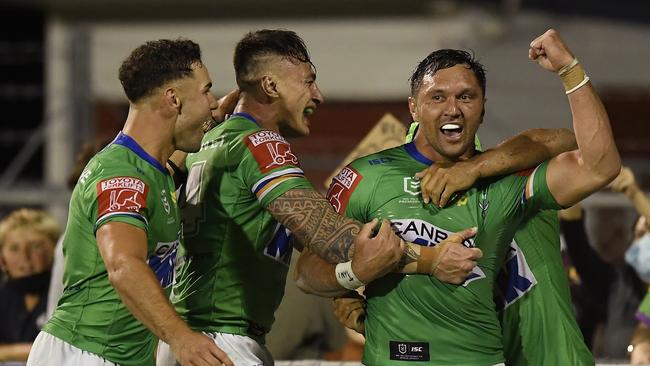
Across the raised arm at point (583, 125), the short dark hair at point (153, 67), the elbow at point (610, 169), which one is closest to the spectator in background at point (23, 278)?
the short dark hair at point (153, 67)

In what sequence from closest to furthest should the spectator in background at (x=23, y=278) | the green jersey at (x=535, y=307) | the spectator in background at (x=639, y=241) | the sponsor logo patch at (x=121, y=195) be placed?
the sponsor logo patch at (x=121, y=195)
the green jersey at (x=535, y=307)
the spectator in background at (x=639, y=241)
the spectator in background at (x=23, y=278)

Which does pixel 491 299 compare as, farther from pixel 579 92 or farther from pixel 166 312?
pixel 166 312

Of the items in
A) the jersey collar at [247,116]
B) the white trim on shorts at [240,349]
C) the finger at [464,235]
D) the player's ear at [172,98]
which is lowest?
the white trim on shorts at [240,349]

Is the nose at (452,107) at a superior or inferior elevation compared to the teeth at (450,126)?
superior

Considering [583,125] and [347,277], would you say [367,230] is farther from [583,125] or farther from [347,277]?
[583,125]

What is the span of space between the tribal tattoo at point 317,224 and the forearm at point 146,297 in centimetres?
58

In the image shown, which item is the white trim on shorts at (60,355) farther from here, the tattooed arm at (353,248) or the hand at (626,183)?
the hand at (626,183)

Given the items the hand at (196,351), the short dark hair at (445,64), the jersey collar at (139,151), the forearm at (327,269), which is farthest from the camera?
the short dark hair at (445,64)

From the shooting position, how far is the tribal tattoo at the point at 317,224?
422cm

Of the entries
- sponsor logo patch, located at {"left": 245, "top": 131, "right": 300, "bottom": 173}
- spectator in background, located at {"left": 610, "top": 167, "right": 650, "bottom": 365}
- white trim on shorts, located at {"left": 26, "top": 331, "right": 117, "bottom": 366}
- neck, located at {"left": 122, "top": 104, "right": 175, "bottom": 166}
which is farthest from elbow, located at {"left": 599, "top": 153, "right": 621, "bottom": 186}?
spectator in background, located at {"left": 610, "top": 167, "right": 650, "bottom": 365}

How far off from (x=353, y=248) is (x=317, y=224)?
0.53ft

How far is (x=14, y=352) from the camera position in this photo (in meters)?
6.74

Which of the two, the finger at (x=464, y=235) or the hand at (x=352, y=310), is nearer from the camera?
Result: the finger at (x=464, y=235)

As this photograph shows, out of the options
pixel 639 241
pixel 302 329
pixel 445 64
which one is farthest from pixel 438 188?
pixel 639 241
